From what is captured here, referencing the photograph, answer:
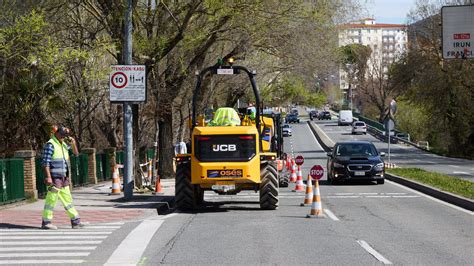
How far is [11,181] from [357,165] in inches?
515

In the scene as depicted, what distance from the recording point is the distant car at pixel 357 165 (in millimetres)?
28703

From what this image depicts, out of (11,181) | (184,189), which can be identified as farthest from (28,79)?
(184,189)

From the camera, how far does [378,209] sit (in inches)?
770

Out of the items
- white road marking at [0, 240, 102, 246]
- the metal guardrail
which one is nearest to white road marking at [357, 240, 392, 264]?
white road marking at [0, 240, 102, 246]

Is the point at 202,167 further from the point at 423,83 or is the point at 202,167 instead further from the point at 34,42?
the point at 423,83

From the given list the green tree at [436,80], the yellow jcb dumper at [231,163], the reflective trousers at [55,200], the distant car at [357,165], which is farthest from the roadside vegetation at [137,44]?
the green tree at [436,80]

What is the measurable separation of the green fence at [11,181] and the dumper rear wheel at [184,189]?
442cm

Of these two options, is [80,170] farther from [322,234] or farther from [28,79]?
[322,234]

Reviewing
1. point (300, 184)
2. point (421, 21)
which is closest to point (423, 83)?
point (421, 21)

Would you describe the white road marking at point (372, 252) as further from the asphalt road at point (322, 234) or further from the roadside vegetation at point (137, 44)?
the roadside vegetation at point (137, 44)

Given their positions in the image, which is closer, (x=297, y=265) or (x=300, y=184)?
(x=297, y=265)

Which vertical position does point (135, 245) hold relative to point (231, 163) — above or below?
below

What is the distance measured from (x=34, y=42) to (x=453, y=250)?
1431cm

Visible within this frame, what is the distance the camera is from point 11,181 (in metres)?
20.5
